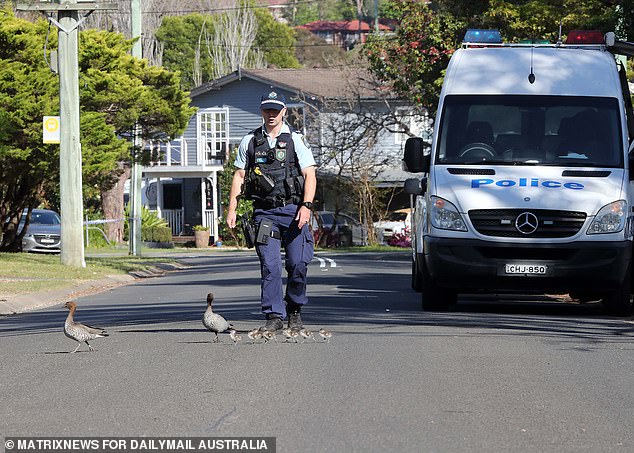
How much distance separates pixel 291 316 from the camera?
11.0 m

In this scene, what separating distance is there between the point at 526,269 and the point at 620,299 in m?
1.36

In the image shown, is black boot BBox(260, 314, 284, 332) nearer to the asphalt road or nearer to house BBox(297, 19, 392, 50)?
the asphalt road

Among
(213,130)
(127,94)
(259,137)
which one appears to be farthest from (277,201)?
(213,130)

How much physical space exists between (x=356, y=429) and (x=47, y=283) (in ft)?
47.5

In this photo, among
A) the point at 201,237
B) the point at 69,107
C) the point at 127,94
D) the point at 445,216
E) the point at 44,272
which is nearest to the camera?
the point at 445,216

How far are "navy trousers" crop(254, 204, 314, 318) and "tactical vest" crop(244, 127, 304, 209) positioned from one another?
0.33 feet

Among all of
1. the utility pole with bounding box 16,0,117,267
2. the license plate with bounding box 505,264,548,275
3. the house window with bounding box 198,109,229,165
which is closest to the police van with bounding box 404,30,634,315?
the license plate with bounding box 505,264,548,275

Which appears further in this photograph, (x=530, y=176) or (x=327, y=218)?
(x=327, y=218)

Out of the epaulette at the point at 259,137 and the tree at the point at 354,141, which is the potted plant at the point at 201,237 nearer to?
the tree at the point at 354,141

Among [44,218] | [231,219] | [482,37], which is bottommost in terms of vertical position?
[44,218]

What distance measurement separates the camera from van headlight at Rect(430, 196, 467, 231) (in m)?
13.2

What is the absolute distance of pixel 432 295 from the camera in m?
14.0

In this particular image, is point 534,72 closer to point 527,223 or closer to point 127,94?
point 527,223

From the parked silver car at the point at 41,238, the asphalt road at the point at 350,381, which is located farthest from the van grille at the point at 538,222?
the parked silver car at the point at 41,238
